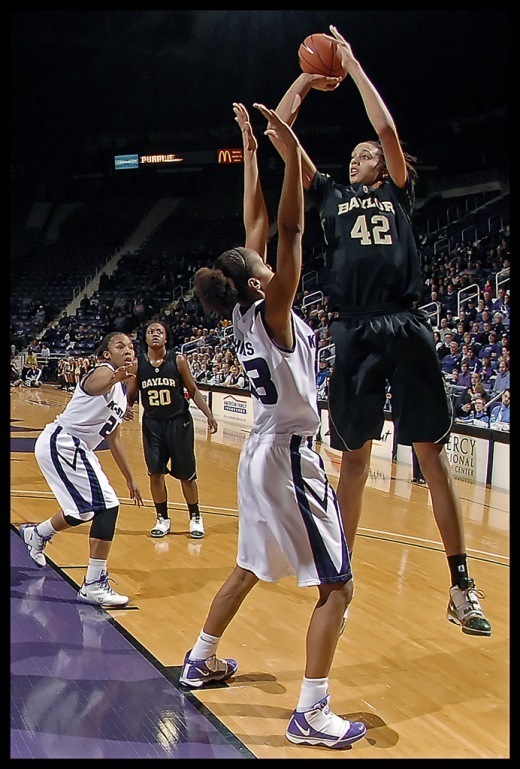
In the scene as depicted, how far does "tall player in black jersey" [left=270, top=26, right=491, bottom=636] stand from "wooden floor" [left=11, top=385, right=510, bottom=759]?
42cm

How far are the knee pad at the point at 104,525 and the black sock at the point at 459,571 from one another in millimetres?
2002

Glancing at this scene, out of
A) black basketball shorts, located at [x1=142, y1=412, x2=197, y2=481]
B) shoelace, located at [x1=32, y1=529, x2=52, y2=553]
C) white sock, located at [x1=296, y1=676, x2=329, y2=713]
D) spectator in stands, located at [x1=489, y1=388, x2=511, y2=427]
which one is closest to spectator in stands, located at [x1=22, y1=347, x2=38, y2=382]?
spectator in stands, located at [x1=489, y1=388, x2=511, y2=427]

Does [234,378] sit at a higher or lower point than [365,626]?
higher

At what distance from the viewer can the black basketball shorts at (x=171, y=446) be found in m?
5.90

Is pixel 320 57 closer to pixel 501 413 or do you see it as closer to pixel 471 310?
pixel 501 413

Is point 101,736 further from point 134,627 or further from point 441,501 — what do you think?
point 441,501

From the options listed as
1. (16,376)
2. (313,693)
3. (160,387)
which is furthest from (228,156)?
(313,693)

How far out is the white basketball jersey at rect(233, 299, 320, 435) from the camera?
2773 millimetres

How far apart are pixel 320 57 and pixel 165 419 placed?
3.33m

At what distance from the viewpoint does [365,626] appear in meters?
4.00

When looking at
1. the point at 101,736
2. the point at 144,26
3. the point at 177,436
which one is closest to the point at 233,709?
the point at 101,736

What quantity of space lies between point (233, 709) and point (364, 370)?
1.45m

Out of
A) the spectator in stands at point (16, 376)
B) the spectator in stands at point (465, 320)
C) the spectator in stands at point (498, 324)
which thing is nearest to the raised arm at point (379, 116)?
the spectator in stands at point (498, 324)

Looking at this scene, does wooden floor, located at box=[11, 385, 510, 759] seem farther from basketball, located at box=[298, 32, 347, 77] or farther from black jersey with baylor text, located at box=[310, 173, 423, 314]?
basketball, located at box=[298, 32, 347, 77]
